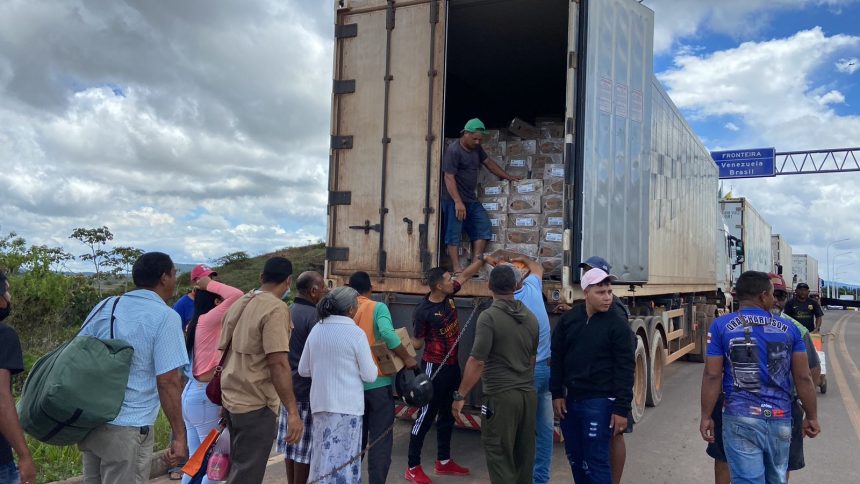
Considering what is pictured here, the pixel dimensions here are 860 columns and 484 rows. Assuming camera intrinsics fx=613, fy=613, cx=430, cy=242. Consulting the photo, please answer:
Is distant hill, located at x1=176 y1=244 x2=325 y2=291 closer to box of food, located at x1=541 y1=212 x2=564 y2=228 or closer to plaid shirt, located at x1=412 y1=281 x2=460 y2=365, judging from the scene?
box of food, located at x1=541 y1=212 x2=564 y2=228

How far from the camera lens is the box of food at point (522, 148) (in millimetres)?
6039

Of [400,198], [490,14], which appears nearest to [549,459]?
[400,198]

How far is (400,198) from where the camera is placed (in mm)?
5590

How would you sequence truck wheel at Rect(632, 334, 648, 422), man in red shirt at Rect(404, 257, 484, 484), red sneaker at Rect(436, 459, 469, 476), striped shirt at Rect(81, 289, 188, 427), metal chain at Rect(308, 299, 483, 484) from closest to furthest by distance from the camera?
1. striped shirt at Rect(81, 289, 188, 427)
2. metal chain at Rect(308, 299, 483, 484)
3. man in red shirt at Rect(404, 257, 484, 484)
4. red sneaker at Rect(436, 459, 469, 476)
5. truck wheel at Rect(632, 334, 648, 422)

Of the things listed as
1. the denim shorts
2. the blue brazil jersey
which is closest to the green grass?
the denim shorts

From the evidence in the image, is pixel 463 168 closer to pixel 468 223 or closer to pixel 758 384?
pixel 468 223

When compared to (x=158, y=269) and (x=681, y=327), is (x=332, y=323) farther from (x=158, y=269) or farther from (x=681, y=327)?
(x=681, y=327)

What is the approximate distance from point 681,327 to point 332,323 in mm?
7065

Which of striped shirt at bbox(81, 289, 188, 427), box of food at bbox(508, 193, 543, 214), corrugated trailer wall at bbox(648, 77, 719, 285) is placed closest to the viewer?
striped shirt at bbox(81, 289, 188, 427)

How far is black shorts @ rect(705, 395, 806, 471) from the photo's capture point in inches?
134

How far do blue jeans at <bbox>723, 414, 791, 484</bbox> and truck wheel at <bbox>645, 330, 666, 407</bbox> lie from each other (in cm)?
369

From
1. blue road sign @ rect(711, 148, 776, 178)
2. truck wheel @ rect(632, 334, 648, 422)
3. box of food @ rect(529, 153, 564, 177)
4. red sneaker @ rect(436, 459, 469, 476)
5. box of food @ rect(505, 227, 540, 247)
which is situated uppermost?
blue road sign @ rect(711, 148, 776, 178)

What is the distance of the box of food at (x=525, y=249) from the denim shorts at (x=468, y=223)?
23cm

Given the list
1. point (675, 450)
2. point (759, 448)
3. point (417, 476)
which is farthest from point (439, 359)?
point (675, 450)
